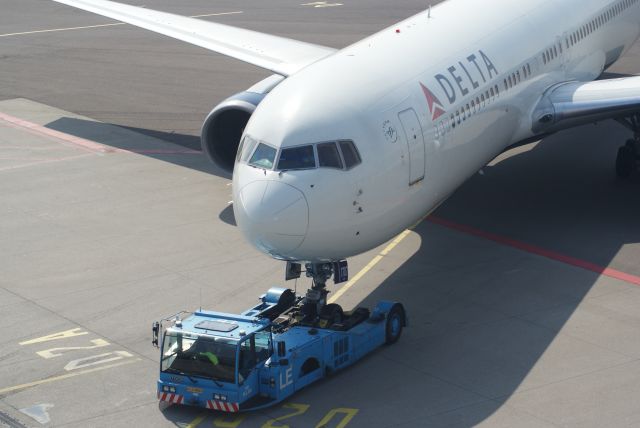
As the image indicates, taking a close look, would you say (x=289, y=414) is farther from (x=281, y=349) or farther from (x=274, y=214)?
(x=274, y=214)

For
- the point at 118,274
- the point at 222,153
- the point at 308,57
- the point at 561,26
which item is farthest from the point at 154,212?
the point at 561,26

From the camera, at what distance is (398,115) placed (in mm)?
18359

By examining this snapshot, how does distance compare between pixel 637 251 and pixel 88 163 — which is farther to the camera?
pixel 88 163

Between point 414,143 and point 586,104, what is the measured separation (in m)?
7.28

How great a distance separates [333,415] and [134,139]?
18679 mm

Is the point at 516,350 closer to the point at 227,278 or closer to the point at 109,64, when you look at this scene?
the point at 227,278

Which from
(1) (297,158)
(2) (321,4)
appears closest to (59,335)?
(1) (297,158)

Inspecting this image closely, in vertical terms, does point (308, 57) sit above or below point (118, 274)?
above

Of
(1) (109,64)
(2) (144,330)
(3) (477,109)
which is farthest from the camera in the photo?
(1) (109,64)

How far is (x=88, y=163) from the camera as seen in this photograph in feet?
100.0

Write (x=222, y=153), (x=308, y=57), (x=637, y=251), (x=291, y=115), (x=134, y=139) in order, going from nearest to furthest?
(x=291, y=115)
(x=637, y=251)
(x=222, y=153)
(x=308, y=57)
(x=134, y=139)

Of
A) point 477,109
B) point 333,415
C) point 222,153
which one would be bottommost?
Result: point 333,415

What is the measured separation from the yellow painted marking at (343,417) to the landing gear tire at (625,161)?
1432 cm

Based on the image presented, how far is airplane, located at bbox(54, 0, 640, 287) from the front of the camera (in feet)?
55.0
